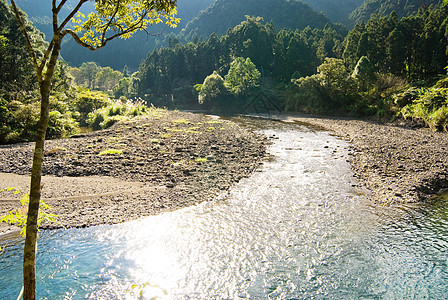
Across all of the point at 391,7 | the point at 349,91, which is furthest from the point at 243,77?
the point at 391,7

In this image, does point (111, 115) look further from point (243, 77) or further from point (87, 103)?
point (243, 77)

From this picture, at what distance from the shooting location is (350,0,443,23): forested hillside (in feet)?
330

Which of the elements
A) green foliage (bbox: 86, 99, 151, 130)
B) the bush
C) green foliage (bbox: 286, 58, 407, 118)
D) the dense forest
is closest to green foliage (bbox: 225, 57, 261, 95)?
the dense forest

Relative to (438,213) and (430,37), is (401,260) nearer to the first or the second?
(438,213)

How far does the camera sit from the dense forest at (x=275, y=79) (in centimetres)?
2748

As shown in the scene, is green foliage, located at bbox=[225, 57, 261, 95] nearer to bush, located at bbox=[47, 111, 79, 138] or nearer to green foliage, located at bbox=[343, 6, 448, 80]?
green foliage, located at bbox=[343, 6, 448, 80]

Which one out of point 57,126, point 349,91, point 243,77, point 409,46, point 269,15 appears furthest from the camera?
point 269,15

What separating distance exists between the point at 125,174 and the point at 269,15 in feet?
608

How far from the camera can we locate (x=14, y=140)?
2083 cm

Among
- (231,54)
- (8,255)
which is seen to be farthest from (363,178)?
(231,54)

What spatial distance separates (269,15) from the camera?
176 meters

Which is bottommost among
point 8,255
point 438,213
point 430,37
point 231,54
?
point 8,255

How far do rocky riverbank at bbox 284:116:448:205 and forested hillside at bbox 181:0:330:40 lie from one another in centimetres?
13287

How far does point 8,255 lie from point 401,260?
10.9 m
